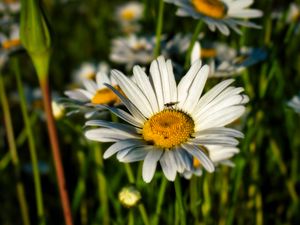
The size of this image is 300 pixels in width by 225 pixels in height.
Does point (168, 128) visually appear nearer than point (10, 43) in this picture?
Yes

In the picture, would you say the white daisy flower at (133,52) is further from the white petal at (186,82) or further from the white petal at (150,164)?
the white petal at (150,164)

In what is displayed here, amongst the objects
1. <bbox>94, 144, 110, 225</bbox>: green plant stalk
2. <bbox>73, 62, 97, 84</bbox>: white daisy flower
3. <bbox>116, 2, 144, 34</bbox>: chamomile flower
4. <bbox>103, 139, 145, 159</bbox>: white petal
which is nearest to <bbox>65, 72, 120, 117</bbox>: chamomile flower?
<bbox>94, 144, 110, 225</bbox>: green plant stalk

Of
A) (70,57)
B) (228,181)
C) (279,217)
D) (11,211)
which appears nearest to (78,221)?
(11,211)

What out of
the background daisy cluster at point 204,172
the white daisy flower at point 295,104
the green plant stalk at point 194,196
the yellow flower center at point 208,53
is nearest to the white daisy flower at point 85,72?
the background daisy cluster at point 204,172

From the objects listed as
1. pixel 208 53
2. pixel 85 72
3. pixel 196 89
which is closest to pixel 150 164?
pixel 196 89

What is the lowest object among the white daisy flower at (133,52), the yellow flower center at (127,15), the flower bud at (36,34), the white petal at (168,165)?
the white petal at (168,165)

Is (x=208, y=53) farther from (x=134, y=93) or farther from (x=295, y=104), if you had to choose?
(x=134, y=93)

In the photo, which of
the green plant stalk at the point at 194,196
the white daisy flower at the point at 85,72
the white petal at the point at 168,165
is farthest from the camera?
the white daisy flower at the point at 85,72

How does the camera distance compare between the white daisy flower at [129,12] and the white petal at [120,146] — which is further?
the white daisy flower at [129,12]
